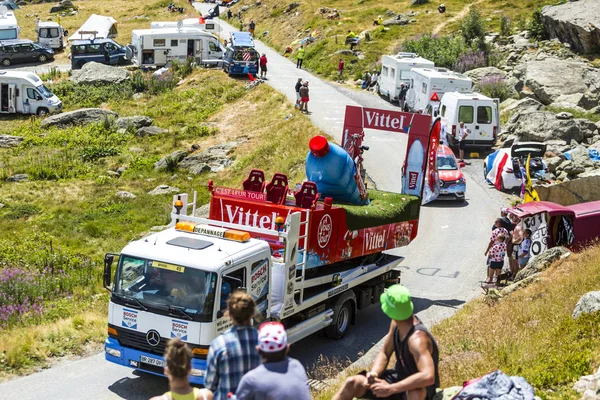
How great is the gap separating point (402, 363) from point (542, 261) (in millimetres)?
10664

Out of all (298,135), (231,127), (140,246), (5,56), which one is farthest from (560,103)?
(5,56)

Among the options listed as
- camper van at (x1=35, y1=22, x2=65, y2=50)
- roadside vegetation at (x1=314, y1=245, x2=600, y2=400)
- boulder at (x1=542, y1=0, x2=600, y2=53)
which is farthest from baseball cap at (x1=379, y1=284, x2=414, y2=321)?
camper van at (x1=35, y1=22, x2=65, y2=50)

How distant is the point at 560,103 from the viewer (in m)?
38.3

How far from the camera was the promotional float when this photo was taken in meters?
11.9

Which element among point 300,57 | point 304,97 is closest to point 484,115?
point 304,97

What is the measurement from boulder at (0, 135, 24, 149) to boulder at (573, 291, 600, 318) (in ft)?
109

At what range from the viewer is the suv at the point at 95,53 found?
5678cm

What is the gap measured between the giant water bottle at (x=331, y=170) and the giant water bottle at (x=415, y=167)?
2.70m

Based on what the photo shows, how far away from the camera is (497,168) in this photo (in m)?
29.5

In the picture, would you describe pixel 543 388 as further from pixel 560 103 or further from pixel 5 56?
pixel 5 56

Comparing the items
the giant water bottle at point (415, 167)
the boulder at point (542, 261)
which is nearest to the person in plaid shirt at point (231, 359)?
the boulder at point (542, 261)

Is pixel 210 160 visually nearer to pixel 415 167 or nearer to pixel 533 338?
pixel 415 167

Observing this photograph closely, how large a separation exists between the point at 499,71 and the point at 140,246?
37.3m

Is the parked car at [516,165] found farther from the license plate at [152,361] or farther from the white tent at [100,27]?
the white tent at [100,27]
